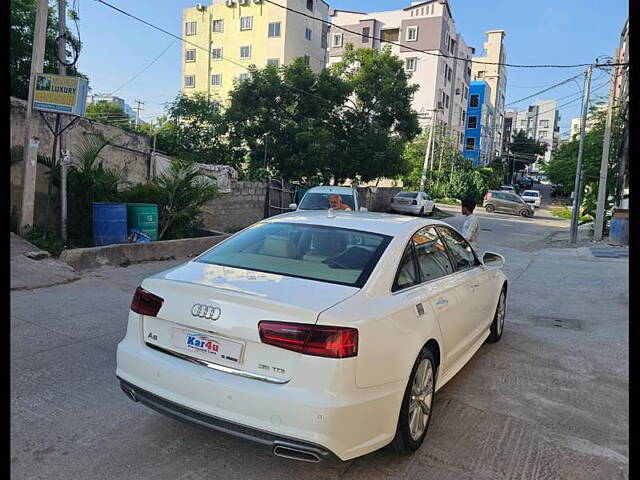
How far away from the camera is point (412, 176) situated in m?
40.5

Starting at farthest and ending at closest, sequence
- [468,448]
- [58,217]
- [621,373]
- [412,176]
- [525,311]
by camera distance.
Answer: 1. [412,176]
2. [58,217]
3. [525,311]
4. [621,373]
5. [468,448]

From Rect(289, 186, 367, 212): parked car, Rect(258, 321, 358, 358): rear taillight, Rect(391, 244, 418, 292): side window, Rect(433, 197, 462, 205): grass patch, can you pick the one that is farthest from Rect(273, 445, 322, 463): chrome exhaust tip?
Rect(433, 197, 462, 205): grass patch

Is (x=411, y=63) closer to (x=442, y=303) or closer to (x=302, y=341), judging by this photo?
(x=442, y=303)

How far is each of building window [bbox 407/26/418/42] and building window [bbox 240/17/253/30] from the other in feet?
54.0

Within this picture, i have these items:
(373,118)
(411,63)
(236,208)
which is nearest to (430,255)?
(236,208)

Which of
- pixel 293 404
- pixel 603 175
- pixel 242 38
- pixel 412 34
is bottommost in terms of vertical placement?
pixel 293 404

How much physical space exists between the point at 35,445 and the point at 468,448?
2.69m

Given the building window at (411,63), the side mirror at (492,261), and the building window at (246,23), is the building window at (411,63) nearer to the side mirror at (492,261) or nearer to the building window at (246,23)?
the building window at (246,23)

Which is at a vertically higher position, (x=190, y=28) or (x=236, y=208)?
(x=190, y=28)

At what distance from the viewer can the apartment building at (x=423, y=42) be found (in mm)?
49281

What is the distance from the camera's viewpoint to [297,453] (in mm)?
2506

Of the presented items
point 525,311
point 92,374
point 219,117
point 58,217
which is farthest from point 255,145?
point 92,374

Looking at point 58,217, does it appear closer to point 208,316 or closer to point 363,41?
point 208,316

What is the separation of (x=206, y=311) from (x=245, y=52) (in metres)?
45.5
